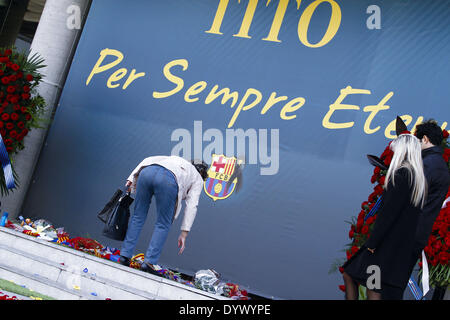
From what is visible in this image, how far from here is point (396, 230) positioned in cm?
355

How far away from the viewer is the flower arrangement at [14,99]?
5.76 metres

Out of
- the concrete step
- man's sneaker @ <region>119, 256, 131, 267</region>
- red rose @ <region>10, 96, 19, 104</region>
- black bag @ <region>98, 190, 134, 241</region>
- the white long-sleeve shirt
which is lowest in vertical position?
the concrete step

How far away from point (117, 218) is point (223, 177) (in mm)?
1734

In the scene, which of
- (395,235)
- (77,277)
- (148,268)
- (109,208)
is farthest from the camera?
(109,208)

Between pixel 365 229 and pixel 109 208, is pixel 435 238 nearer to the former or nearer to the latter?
pixel 365 229

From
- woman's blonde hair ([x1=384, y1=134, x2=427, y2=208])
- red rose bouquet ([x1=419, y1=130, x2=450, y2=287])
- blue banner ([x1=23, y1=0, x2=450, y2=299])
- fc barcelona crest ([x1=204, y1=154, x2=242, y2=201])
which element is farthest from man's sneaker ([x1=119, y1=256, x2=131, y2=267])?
red rose bouquet ([x1=419, y1=130, x2=450, y2=287])

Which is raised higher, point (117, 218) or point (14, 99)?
point (14, 99)

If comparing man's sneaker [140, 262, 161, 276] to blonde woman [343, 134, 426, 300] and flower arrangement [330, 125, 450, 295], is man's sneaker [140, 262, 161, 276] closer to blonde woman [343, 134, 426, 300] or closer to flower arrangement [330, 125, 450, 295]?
flower arrangement [330, 125, 450, 295]

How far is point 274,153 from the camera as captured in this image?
608 cm

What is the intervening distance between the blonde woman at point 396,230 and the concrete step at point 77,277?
1138 millimetres

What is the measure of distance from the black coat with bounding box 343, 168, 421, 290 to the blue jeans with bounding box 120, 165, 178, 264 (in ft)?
5.57

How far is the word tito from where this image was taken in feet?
20.0

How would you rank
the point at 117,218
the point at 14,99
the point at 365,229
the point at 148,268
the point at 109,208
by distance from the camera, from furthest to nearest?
the point at 14,99 < the point at 109,208 < the point at 117,218 < the point at 148,268 < the point at 365,229

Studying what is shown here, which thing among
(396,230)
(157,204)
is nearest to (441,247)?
(396,230)
